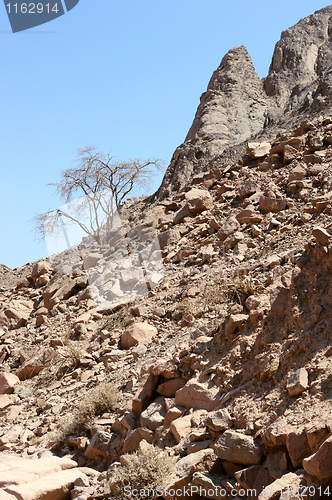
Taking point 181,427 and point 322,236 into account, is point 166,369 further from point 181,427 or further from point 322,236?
point 322,236

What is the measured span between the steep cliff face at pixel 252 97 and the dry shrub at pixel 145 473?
383 inches

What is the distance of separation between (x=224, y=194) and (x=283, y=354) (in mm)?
6794

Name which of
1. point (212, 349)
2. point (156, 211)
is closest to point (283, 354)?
point (212, 349)

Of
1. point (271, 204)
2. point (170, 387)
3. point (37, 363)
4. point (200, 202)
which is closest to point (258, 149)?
point (200, 202)

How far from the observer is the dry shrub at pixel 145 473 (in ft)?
12.5

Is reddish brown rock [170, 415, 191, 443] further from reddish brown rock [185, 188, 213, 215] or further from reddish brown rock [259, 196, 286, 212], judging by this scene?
reddish brown rock [185, 188, 213, 215]

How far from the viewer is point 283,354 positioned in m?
4.16

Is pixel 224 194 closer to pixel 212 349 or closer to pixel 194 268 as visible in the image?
pixel 194 268

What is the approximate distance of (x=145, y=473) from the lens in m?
3.84

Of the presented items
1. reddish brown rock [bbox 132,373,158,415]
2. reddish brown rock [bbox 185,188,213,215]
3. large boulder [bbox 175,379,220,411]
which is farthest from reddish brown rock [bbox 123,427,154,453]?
reddish brown rock [bbox 185,188,213,215]

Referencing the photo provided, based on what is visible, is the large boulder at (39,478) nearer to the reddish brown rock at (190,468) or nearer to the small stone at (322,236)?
the reddish brown rock at (190,468)

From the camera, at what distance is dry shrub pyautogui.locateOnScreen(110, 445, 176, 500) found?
381cm

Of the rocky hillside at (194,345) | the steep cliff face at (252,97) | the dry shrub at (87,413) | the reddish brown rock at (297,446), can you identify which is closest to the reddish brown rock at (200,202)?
the rocky hillside at (194,345)

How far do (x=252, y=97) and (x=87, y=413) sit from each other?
43.3ft
